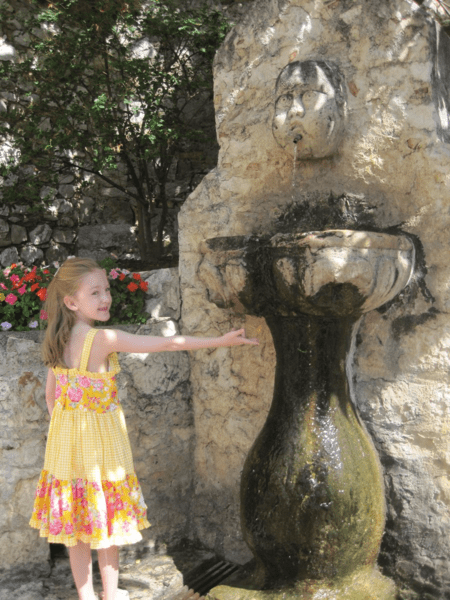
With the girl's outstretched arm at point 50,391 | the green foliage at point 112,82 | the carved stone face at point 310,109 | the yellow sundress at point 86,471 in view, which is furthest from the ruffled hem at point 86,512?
the green foliage at point 112,82

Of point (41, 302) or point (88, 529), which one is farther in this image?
point (41, 302)

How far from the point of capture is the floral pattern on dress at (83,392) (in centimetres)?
198

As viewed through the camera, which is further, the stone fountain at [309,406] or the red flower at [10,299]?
the red flower at [10,299]

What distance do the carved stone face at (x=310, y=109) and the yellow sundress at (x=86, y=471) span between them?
3.45 feet

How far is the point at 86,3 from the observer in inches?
191

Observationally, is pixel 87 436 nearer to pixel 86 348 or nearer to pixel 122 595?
pixel 86 348

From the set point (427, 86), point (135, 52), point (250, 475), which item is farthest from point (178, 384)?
point (135, 52)

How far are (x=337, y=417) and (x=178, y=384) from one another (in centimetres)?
88

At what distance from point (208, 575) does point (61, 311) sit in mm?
1350

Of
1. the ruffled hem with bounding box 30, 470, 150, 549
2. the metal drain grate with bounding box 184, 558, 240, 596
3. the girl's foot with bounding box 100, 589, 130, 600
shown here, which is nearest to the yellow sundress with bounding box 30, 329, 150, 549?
the ruffled hem with bounding box 30, 470, 150, 549

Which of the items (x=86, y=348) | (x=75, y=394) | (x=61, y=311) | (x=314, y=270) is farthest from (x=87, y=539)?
(x=314, y=270)

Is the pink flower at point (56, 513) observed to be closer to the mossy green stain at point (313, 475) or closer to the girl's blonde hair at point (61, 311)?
the girl's blonde hair at point (61, 311)

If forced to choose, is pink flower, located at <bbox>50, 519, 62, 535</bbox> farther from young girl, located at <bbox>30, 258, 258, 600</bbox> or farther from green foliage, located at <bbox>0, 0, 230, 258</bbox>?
green foliage, located at <bbox>0, 0, 230, 258</bbox>

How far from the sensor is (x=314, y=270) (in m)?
1.79
